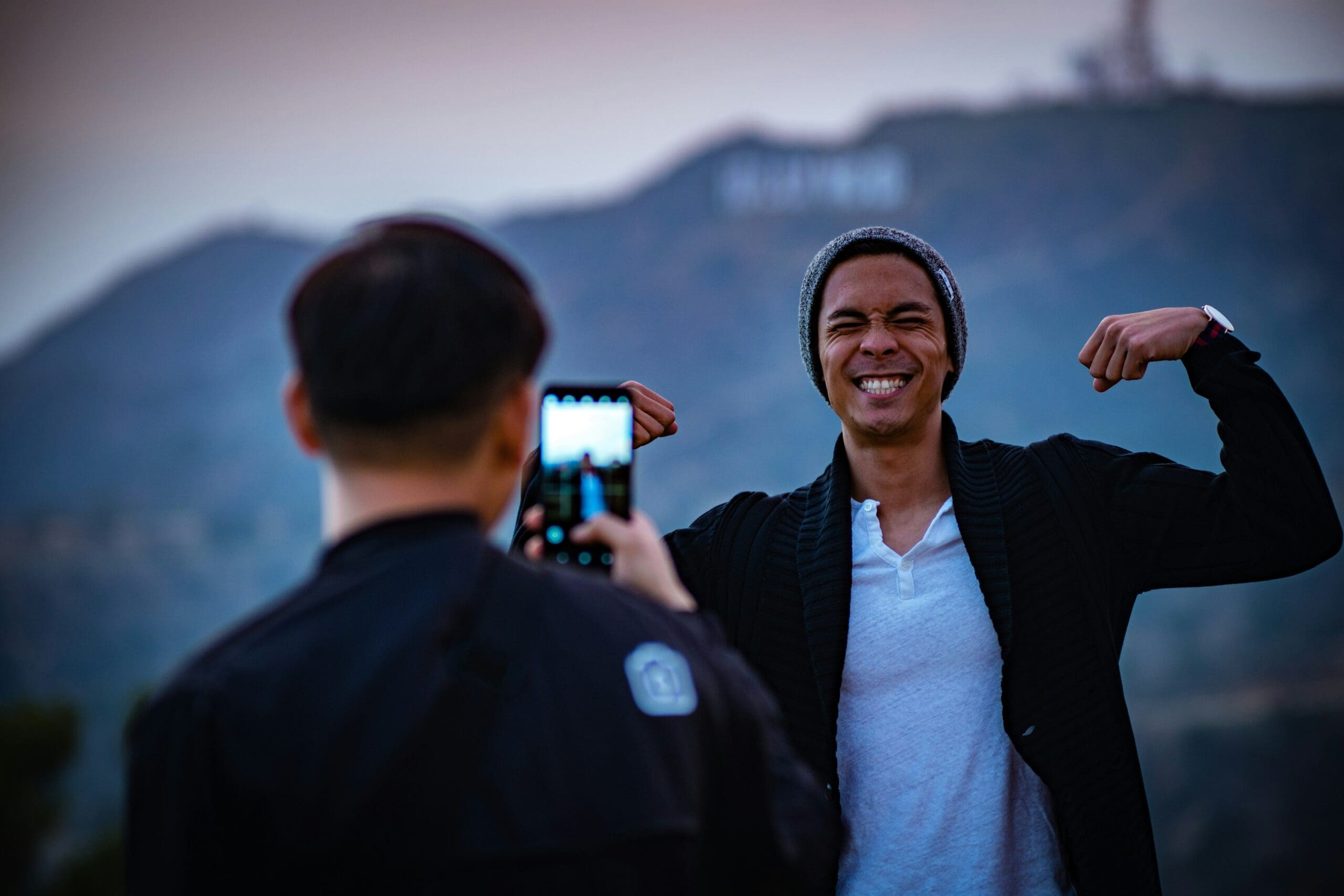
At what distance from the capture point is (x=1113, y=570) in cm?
206

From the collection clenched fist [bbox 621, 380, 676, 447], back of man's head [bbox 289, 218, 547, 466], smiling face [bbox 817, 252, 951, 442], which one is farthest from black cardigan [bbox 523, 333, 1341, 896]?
back of man's head [bbox 289, 218, 547, 466]

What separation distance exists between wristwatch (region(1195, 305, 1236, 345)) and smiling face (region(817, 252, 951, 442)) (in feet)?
1.62

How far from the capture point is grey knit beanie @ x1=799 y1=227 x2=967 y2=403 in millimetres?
2271

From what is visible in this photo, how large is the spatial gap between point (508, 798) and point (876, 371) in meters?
1.43

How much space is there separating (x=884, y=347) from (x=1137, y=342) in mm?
475

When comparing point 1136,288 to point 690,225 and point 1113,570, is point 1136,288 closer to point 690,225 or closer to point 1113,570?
point 690,225

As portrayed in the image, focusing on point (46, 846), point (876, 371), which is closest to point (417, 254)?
point (876, 371)

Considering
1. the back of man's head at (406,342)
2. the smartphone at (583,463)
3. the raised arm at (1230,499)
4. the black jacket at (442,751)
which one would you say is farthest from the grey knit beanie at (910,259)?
the black jacket at (442,751)

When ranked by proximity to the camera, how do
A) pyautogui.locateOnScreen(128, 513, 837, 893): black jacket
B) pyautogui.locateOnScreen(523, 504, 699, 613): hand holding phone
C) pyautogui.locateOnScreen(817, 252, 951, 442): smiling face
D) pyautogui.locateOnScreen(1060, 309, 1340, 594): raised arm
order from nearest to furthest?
pyautogui.locateOnScreen(128, 513, 837, 893): black jacket, pyautogui.locateOnScreen(523, 504, 699, 613): hand holding phone, pyautogui.locateOnScreen(1060, 309, 1340, 594): raised arm, pyautogui.locateOnScreen(817, 252, 951, 442): smiling face

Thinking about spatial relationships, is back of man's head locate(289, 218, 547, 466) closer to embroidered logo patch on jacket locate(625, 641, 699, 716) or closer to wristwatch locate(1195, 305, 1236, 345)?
embroidered logo patch on jacket locate(625, 641, 699, 716)

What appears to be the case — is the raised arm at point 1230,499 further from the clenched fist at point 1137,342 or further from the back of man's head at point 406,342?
the back of man's head at point 406,342

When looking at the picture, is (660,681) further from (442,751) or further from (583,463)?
(583,463)

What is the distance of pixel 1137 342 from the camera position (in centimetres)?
195

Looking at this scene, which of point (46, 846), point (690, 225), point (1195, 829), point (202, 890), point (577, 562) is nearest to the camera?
point (202, 890)
